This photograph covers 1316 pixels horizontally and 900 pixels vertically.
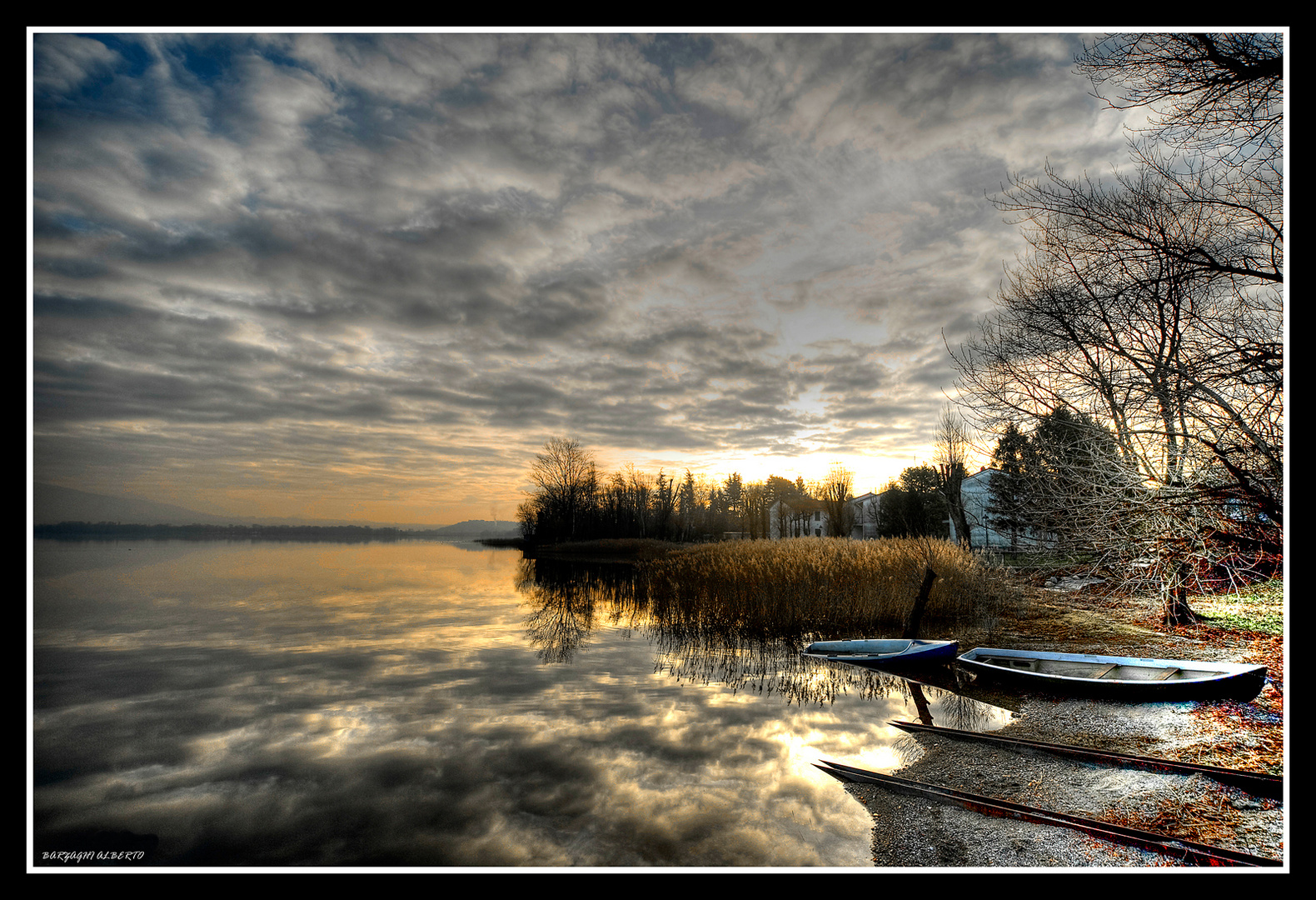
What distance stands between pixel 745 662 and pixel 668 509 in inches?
1887

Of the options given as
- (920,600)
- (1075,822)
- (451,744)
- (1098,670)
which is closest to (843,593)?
(920,600)

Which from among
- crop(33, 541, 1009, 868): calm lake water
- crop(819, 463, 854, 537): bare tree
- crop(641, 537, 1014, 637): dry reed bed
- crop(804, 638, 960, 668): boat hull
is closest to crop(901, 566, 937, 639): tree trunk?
crop(804, 638, 960, 668): boat hull

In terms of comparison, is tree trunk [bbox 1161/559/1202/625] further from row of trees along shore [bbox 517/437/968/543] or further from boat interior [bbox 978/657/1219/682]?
row of trees along shore [bbox 517/437/968/543]

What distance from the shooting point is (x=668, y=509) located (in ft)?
197

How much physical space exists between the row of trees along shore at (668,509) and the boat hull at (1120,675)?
3340 cm

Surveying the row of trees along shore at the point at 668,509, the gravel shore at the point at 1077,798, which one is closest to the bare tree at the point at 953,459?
the row of trees along shore at the point at 668,509

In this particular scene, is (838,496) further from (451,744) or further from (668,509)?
(451,744)

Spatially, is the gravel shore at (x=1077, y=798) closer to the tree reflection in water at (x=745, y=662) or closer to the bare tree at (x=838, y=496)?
the tree reflection in water at (x=745, y=662)

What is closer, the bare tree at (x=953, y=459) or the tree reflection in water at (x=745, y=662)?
the tree reflection in water at (x=745, y=662)

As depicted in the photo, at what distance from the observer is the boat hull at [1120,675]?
7.49 metres

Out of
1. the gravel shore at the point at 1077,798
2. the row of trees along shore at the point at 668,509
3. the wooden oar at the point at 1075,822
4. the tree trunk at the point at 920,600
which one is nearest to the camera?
the wooden oar at the point at 1075,822
